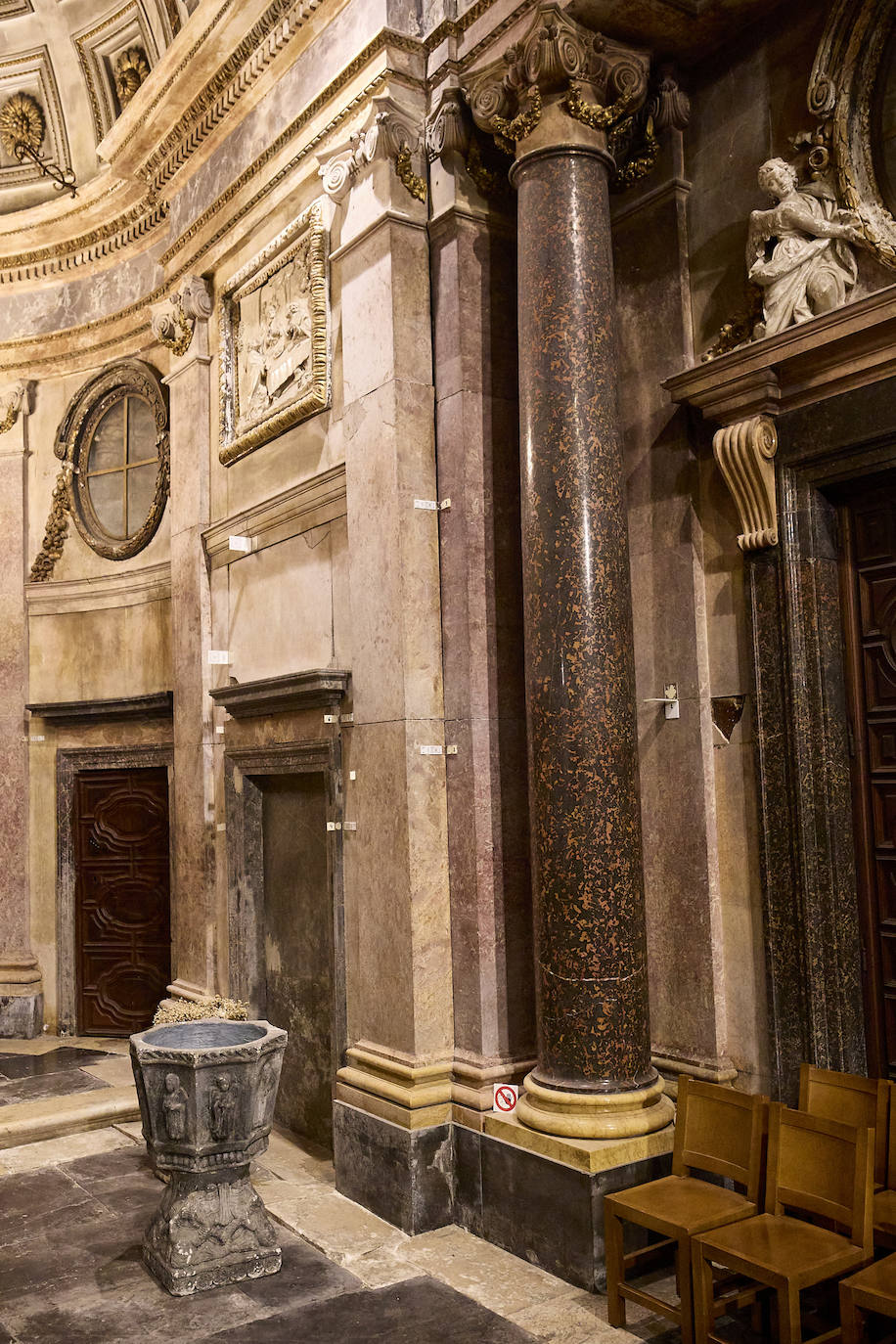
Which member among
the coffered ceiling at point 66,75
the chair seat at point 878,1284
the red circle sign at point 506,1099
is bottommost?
the chair seat at point 878,1284

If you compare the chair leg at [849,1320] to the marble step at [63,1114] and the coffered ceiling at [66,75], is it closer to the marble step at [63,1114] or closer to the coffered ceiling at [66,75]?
the marble step at [63,1114]

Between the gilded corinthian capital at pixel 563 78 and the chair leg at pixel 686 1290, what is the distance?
451 centimetres

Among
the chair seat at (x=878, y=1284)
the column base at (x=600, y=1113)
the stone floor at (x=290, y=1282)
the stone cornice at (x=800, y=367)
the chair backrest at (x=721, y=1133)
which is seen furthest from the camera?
the column base at (x=600, y=1113)

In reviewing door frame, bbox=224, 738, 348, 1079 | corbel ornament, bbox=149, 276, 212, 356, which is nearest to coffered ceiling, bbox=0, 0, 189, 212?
corbel ornament, bbox=149, 276, 212, 356

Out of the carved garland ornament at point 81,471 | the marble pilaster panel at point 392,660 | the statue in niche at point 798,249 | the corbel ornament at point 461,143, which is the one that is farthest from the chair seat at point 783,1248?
the carved garland ornament at point 81,471

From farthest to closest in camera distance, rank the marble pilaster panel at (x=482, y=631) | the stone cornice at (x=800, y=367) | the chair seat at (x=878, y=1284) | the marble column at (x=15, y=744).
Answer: the marble column at (x=15, y=744), the marble pilaster panel at (x=482, y=631), the stone cornice at (x=800, y=367), the chair seat at (x=878, y=1284)

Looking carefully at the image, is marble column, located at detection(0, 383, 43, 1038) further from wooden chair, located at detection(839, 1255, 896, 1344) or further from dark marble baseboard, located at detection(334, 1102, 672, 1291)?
wooden chair, located at detection(839, 1255, 896, 1344)

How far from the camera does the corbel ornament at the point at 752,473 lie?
4723 mm

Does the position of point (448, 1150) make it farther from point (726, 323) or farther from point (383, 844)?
point (726, 323)

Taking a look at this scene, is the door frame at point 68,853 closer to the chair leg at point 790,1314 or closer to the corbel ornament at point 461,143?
the corbel ornament at point 461,143

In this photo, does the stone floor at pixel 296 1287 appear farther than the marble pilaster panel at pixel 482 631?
No

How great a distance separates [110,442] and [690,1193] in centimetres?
767

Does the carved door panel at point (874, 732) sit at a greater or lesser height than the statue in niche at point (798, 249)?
lesser

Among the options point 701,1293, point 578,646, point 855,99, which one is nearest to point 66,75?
point 855,99
